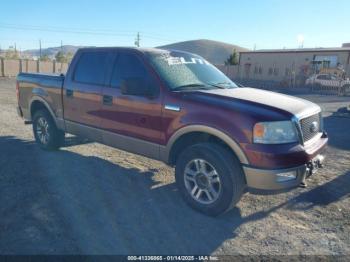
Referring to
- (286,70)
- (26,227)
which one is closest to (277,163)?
(26,227)

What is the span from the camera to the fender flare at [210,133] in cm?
353

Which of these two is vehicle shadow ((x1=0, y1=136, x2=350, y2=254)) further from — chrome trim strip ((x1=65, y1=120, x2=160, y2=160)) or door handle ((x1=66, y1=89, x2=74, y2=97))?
door handle ((x1=66, y1=89, x2=74, y2=97))

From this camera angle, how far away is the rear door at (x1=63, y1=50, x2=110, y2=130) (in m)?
5.05

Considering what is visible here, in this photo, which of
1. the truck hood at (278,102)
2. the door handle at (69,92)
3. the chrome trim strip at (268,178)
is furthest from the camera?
the door handle at (69,92)

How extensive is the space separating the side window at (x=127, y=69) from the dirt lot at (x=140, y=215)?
61.6 inches

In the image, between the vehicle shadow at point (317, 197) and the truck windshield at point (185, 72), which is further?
the truck windshield at point (185, 72)

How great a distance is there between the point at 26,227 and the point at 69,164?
2199 mm

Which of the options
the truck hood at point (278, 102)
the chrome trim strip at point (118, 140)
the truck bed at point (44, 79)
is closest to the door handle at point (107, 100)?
the chrome trim strip at point (118, 140)

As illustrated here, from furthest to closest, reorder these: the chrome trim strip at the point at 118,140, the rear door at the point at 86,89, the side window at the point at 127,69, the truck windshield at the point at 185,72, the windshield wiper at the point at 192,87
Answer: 1. the rear door at the point at 86,89
2. the side window at the point at 127,69
3. the chrome trim strip at the point at 118,140
4. the truck windshield at the point at 185,72
5. the windshield wiper at the point at 192,87

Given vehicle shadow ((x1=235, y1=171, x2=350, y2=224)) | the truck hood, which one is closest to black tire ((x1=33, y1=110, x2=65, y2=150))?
the truck hood

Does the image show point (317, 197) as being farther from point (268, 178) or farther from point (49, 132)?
point (49, 132)

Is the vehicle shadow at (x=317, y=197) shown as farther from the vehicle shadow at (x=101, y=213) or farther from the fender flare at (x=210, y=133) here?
the fender flare at (x=210, y=133)

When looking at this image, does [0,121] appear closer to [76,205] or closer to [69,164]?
[69,164]

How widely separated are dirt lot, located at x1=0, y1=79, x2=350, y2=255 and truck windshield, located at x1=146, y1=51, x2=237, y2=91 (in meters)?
1.57
